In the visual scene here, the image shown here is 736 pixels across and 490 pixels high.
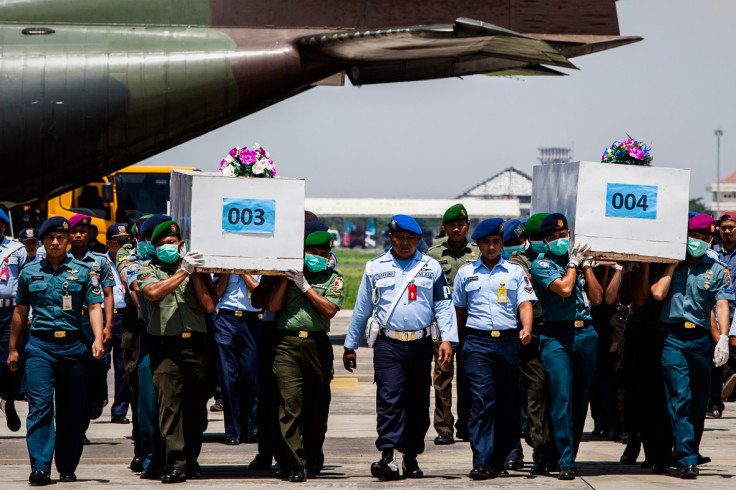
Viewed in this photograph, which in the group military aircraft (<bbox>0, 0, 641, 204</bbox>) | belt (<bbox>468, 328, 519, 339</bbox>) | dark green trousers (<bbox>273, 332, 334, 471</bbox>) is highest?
military aircraft (<bbox>0, 0, 641, 204</bbox>)

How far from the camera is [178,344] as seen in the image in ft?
25.8

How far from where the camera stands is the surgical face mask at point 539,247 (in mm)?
8289

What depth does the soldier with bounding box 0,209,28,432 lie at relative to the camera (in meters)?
10.1

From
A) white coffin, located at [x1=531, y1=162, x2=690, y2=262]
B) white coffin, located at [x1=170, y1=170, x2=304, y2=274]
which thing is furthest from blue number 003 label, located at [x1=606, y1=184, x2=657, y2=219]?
white coffin, located at [x1=170, y1=170, x2=304, y2=274]

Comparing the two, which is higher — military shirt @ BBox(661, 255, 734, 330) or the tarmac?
military shirt @ BBox(661, 255, 734, 330)

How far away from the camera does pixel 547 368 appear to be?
26.7ft

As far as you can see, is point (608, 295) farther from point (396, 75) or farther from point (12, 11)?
point (12, 11)

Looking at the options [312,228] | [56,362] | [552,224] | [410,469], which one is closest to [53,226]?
[56,362]

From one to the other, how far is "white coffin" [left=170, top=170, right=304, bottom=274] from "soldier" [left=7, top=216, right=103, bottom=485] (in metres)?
1.10

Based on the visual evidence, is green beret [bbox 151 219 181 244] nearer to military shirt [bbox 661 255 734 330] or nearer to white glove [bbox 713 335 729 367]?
military shirt [bbox 661 255 734 330]

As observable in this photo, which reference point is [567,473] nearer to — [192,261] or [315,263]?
[315,263]

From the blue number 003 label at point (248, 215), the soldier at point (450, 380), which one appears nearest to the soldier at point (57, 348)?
the blue number 003 label at point (248, 215)

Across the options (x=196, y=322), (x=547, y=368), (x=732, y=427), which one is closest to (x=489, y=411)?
(x=547, y=368)

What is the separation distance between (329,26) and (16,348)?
21.6 feet
